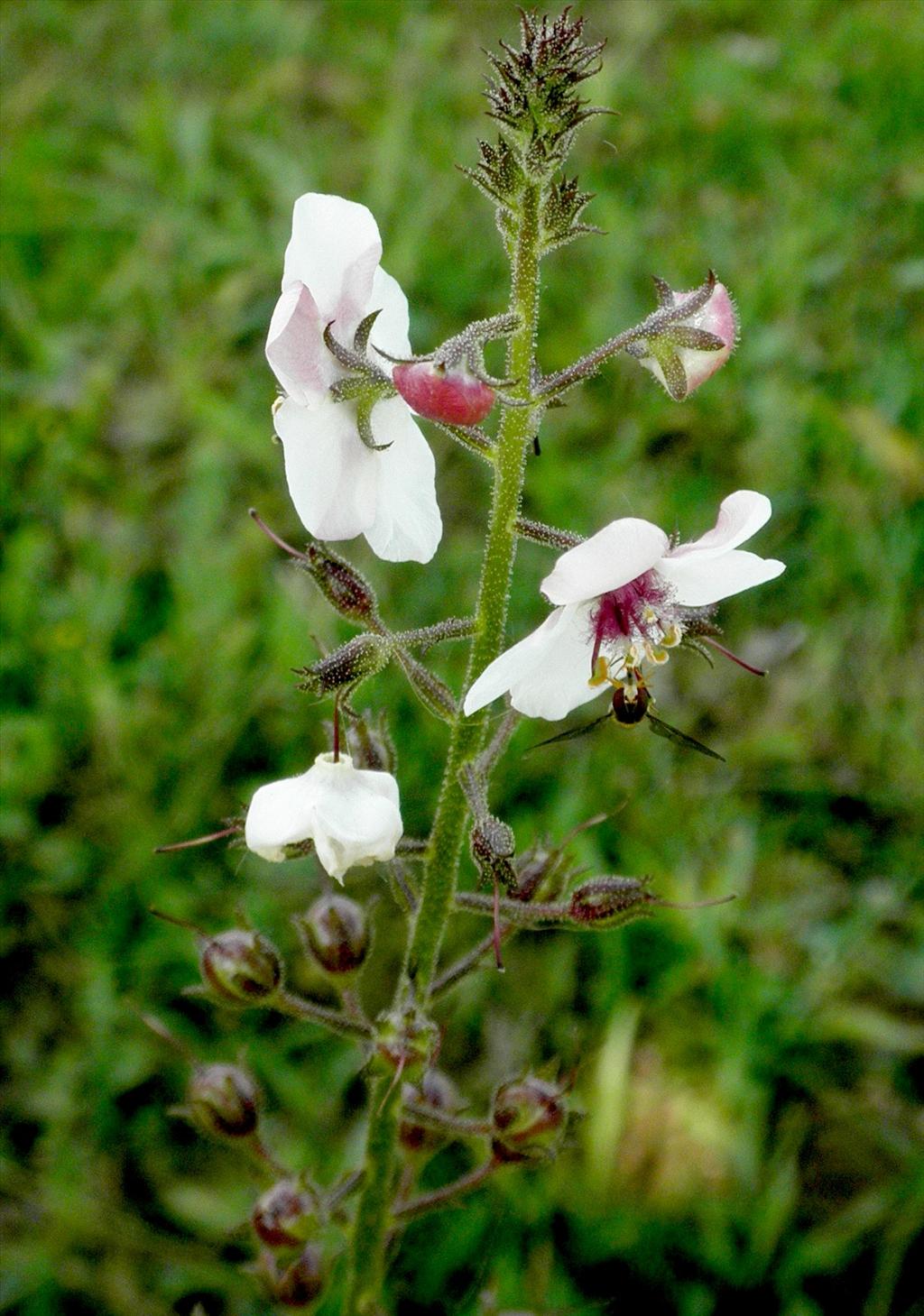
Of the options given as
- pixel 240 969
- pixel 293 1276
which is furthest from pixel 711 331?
pixel 293 1276

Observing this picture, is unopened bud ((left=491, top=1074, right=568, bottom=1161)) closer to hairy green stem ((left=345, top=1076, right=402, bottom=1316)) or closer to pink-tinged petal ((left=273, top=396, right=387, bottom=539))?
hairy green stem ((left=345, top=1076, right=402, bottom=1316))

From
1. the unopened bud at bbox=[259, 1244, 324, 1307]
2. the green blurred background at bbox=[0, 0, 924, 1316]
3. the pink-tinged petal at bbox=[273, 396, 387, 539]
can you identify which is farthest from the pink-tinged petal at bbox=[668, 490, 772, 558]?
the unopened bud at bbox=[259, 1244, 324, 1307]

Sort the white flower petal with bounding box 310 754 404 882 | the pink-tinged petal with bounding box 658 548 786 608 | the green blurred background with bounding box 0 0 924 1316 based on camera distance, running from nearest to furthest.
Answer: the pink-tinged petal with bounding box 658 548 786 608 → the white flower petal with bounding box 310 754 404 882 → the green blurred background with bounding box 0 0 924 1316

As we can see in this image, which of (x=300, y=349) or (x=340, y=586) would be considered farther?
(x=340, y=586)

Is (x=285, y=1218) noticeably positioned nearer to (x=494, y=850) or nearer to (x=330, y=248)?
(x=494, y=850)

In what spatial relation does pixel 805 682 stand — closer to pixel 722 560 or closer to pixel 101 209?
pixel 722 560

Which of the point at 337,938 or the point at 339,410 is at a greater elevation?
the point at 339,410
